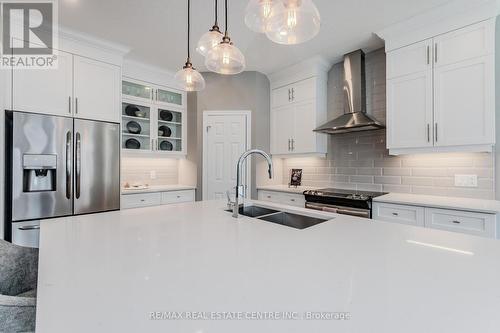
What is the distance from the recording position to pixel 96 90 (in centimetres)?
287

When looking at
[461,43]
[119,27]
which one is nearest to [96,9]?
[119,27]

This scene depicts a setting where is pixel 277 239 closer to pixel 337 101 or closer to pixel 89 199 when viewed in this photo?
pixel 89 199

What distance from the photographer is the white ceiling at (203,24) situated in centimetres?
221

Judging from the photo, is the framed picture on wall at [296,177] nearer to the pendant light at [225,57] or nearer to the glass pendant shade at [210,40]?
the pendant light at [225,57]

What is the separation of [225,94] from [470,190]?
3189 millimetres

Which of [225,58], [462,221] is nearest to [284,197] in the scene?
[462,221]

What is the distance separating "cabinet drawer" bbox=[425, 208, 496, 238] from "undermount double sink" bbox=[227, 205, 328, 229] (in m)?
1.24

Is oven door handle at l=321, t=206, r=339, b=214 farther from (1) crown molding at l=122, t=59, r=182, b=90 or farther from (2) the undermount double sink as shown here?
(1) crown molding at l=122, t=59, r=182, b=90

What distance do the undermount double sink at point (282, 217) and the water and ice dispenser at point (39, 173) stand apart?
1966 mm

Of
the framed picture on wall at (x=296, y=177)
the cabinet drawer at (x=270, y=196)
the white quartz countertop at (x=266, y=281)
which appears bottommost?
the cabinet drawer at (x=270, y=196)

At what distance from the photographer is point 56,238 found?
1.11 m

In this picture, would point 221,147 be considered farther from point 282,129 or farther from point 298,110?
point 298,110

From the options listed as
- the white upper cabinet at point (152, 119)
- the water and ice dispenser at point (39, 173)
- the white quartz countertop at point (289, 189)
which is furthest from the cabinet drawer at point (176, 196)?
the water and ice dispenser at point (39, 173)

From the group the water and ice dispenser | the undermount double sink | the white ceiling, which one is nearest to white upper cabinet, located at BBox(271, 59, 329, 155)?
the white ceiling
